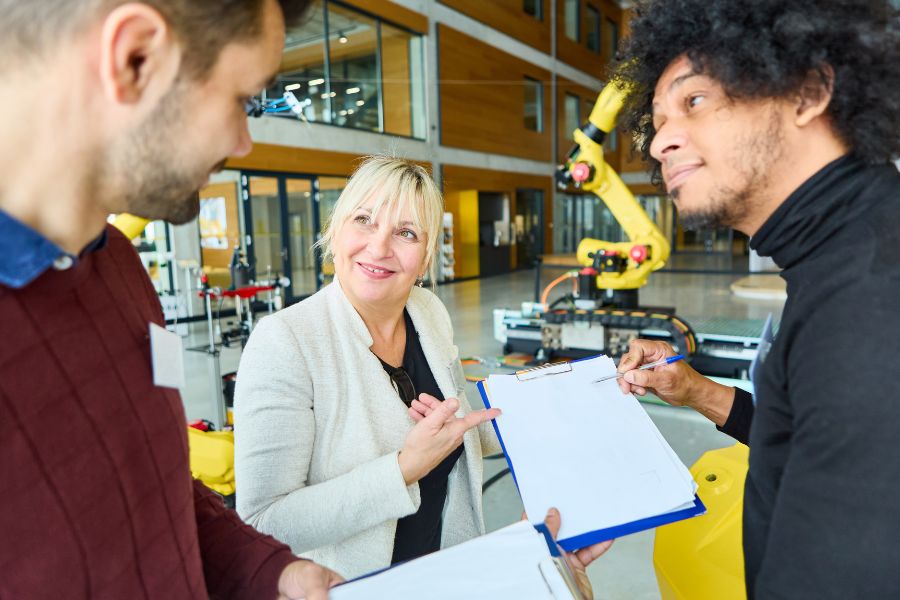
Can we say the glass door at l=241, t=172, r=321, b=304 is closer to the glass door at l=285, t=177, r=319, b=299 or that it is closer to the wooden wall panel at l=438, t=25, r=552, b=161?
the glass door at l=285, t=177, r=319, b=299

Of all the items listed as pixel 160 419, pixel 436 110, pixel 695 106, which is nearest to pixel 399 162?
pixel 695 106

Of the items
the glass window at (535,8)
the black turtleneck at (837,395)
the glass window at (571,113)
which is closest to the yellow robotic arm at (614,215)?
the black turtleneck at (837,395)

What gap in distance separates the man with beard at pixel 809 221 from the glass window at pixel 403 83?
11181mm

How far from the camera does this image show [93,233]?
2.22 feet

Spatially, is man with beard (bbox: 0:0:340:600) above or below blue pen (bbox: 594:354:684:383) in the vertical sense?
above

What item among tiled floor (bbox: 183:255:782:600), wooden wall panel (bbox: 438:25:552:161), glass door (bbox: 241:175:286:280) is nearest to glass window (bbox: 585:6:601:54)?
wooden wall panel (bbox: 438:25:552:161)

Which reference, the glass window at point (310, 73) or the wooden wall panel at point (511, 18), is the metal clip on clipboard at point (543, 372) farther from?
the wooden wall panel at point (511, 18)

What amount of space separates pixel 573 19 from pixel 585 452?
19.0 meters

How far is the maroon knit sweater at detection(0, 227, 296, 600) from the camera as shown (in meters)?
0.60

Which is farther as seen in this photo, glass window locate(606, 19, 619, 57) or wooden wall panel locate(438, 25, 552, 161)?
glass window locate(606, 19, 619, 57)

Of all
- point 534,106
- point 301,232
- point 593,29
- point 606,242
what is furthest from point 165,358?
point 593,29

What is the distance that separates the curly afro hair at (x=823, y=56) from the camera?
966 millimetres

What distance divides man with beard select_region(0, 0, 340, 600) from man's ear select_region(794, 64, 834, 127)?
86cm

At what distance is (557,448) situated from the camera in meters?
1.28
